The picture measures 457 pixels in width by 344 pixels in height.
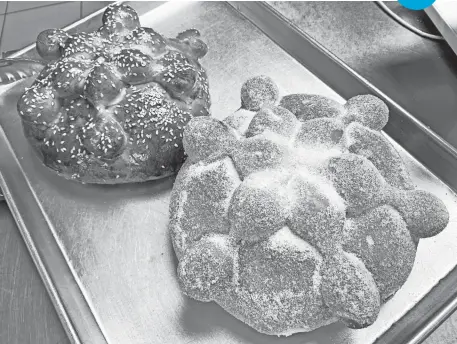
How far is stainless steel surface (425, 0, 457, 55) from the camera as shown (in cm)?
125

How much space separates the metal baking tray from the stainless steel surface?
0.98 ft

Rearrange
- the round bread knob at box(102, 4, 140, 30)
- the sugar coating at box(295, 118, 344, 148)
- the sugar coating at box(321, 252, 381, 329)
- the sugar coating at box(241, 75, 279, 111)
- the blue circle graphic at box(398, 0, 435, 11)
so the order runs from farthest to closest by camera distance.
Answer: the blue circle graphic at box(398, 0, 435, 11) → the round bread knob at box(102, 4, 140, 30) → the sugar coating at box(241, 75, 279, 111) → the sugar coating at box(295, 118, 344, 148) → the sugar coating at box(321, 252, 381, 329)

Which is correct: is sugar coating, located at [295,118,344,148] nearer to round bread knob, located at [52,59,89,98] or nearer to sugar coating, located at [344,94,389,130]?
sugar coating, located at [344,94,389,130]

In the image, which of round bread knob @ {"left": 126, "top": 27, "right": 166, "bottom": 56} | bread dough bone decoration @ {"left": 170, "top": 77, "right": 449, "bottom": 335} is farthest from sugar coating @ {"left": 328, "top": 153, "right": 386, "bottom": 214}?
round bread knob @ {"left": 126, "top": 27, "right": 166, "bottom": 56}

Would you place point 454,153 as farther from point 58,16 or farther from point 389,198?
point 58,16

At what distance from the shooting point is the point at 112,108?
37.4 inches

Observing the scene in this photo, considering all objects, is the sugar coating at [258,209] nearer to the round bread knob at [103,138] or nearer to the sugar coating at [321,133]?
the sugar coating at [321,133]

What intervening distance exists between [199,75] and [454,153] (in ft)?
1.94

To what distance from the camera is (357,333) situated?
92 centimetres

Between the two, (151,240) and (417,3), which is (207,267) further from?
(417,3)

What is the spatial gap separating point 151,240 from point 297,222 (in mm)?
393

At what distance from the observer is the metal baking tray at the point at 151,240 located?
0.93m

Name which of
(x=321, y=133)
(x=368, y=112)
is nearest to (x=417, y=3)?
(x=368, y=112)

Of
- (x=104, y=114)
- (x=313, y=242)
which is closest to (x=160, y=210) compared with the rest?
(x=104, y=114)
